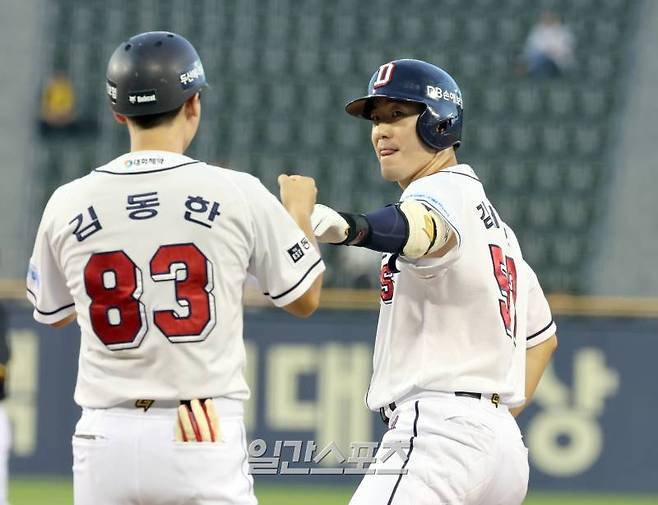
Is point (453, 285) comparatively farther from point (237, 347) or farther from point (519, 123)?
point (519, 123)

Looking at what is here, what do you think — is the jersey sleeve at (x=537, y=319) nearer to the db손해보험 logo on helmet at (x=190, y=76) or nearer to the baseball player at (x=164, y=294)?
the baseball player at (x=164, y=294)

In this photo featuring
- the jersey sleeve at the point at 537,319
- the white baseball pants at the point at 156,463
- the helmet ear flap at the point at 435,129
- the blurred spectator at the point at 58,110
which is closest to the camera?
the white baseball pants at the point at 156,463

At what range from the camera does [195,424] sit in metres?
4.24

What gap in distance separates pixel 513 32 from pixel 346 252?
232 inches

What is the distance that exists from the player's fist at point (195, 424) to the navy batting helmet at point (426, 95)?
62.9 inches

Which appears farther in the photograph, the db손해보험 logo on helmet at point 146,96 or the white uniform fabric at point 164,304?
the db손해보험 logo on helmet at point 146,96

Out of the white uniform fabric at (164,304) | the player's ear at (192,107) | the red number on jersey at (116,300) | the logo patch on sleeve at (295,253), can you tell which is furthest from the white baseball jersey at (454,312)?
the red number on jersey at (116,300)

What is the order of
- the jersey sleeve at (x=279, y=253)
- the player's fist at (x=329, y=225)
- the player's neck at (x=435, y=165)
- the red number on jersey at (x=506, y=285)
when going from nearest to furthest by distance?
the jersey sleeve at (x=279, y=253)
the player's fist at (x=329, y=225)
the red number on jersey at (x=506, y=285)
the player's neck at (x=435, y=165)

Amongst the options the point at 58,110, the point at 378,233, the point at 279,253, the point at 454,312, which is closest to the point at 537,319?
the point at 454,312

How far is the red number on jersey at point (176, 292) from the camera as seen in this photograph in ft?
13.9

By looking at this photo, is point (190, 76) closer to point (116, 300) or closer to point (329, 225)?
point (329, 225)

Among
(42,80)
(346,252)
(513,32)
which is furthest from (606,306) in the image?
(42,80)

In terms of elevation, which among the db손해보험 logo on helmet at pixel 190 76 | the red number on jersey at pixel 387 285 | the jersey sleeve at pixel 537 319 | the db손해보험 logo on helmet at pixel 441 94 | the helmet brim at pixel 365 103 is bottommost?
the jersey sleeve at pixel 537 319

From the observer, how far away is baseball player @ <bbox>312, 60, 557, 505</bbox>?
16.1ft
